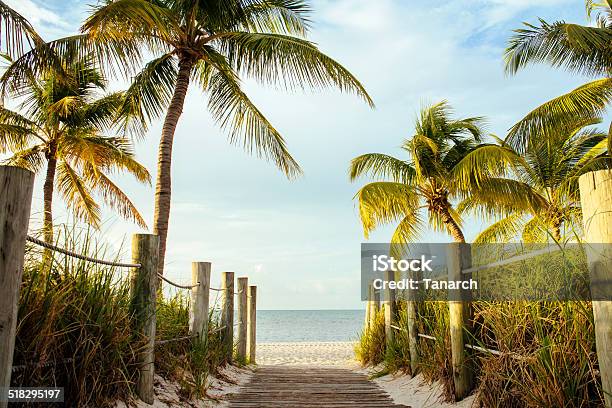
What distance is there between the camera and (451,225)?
12742 millimetres

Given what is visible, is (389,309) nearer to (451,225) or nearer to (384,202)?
(384,202)

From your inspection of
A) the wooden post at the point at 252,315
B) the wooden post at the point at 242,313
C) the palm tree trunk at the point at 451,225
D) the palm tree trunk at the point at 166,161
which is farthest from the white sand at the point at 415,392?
the palm tree trunk at the point at 451,225

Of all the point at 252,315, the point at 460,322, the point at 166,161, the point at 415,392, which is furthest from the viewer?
the point at 252,315

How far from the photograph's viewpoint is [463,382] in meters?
4.51

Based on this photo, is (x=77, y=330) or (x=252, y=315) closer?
(x=77, y=330)

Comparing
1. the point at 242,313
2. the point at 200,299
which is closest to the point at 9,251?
the point at 200,299

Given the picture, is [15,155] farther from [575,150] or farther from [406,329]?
[575,150]

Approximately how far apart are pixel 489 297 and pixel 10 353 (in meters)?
3.63

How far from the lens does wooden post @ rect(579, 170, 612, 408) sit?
2787mm

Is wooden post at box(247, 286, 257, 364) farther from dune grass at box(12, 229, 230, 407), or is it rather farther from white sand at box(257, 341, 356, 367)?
dune grass at box(12, 229, 230, 407)

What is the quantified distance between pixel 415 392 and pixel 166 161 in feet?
17.7

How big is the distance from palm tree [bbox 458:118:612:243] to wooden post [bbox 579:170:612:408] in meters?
5.72

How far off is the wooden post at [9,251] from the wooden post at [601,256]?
2966 mm

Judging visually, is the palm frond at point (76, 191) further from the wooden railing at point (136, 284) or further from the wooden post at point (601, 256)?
the wooden post at point (601, 256)
